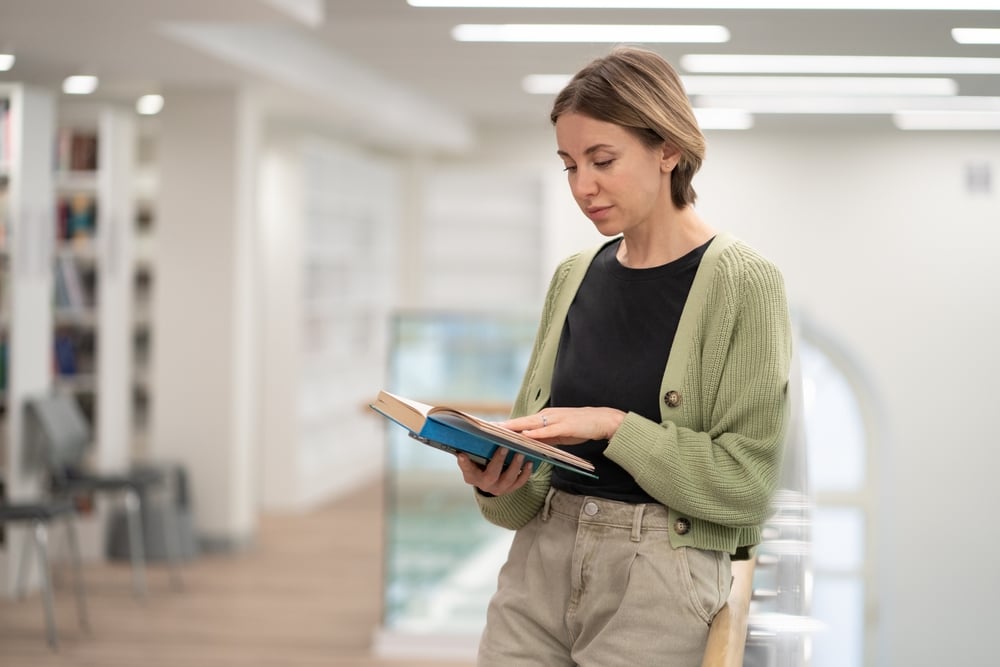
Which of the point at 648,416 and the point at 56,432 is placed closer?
the point at 648,416

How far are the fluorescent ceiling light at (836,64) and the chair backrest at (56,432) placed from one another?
357 centimetres

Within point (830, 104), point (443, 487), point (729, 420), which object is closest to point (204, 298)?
point (443, 487)

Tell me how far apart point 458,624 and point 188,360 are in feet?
8.82

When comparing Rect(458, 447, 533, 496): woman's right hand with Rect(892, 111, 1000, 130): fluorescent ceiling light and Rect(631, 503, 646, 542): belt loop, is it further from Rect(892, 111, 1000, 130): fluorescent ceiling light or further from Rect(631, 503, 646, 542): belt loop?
Rect(892, 111, 1000, 130): fluorescent ceiling light

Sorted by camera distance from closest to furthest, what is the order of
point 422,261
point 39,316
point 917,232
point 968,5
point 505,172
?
point 968,5 → point 917,232 → point 39,316 → point 505,172 → point 422,261

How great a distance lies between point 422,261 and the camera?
11000 millimetres

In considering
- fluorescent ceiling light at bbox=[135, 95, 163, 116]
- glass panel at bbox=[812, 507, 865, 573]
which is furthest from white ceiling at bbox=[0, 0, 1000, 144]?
glass panel at bbox=[812, 507, 865, 573]

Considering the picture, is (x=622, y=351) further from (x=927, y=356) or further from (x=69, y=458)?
(x=69, y=458)

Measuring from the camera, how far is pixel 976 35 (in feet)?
8.10

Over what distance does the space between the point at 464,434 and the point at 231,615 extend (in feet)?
14.4

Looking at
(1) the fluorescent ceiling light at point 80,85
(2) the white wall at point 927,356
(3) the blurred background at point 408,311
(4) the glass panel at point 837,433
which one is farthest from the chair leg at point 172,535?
(2) the white wall at point 927,356

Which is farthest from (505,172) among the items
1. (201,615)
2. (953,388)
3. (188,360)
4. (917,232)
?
(953,388)

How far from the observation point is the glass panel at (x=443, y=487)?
479 centimetres

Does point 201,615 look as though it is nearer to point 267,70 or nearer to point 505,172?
point 267,70
